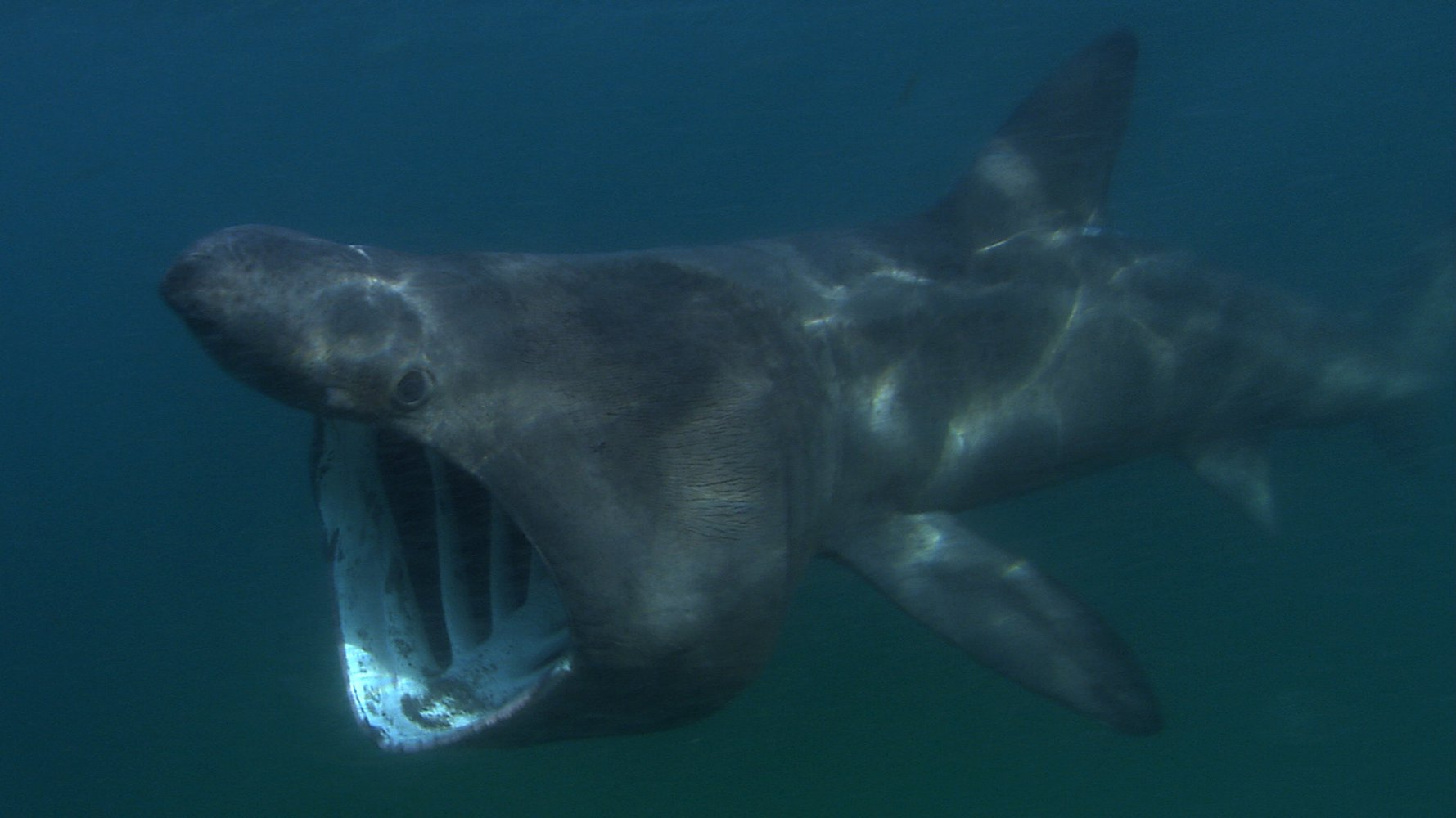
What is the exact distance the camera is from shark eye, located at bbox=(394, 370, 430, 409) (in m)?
3.25

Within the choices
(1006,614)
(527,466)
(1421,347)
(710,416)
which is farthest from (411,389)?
(1421,347)

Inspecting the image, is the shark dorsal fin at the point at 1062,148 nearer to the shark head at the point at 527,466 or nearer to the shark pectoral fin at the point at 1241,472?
the shark pectoral fin at the point at 1241,472

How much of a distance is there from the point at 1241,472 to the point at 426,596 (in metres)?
6.34

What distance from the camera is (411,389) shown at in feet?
10.7

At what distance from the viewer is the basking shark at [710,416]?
10.9ft

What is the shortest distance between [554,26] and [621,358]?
3343 centimetres

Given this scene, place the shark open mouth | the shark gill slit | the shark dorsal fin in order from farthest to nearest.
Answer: the shark dorsal fin → the shark gill slit → the shark open mouth

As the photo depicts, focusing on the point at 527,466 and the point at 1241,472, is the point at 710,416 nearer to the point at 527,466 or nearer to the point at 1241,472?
the point at 527,466

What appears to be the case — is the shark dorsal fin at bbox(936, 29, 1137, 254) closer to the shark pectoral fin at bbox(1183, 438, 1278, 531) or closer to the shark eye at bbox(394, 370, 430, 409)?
the shark pectoral fin at bbox(1183, 438, 1278, 531)

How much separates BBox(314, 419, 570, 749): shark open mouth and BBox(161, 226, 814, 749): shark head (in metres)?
0.01

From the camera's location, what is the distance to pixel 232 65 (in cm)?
3772

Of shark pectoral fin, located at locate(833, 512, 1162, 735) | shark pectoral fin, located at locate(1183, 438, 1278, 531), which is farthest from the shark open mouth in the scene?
shark pectoral fin, located at locate(1183, 438, 1278, 531)

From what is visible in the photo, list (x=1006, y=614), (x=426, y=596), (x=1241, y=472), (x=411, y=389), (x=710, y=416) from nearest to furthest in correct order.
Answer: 1. (x=411, y=389)
2. (x=710, y=416)
3. (x=426, y=596)
4. (x=1006, y=614)
5. (x=1241, y=472)

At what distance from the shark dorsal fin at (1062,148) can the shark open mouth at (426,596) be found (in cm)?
371
